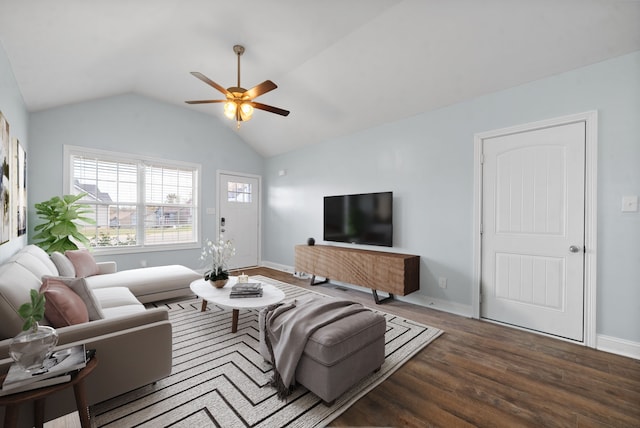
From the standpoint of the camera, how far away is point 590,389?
1863 millimetres

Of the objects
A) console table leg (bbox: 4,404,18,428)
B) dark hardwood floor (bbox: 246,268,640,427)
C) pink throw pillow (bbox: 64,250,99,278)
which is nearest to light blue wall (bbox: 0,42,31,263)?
pink throw pillow (bbox: 64,250,99,278)

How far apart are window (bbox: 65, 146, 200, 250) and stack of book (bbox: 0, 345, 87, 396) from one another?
3.44m

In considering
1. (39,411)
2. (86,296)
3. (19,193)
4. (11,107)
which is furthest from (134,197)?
(39,411)

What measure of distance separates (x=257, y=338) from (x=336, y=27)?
3175 millimetres

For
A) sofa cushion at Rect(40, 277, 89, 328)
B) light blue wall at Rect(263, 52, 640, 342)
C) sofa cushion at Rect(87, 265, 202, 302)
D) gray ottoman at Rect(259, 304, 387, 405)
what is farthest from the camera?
sofa cushion at Rect(87, 265, 202, 302)

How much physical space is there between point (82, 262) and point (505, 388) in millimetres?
4342

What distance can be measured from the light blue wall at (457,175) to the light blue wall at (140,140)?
4.13 ft

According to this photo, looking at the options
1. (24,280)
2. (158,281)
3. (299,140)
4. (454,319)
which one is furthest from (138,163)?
(454,319)

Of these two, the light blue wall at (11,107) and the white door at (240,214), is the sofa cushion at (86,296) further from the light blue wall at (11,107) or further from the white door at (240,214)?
the white door at (240,214)

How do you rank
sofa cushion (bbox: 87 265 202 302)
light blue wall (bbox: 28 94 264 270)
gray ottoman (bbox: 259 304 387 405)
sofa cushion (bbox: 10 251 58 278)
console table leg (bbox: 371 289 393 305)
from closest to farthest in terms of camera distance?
1. gray ottoman (bbox: 259 304 387 405)
2. sofa cushion (bbox: 10 251 58 278)
3. sofa cushion (bbox: 87 265 202 302)
4. console table leg (bbox: 371 289 393 305)
5. light blue wall (bbox: 28 94 264 270)

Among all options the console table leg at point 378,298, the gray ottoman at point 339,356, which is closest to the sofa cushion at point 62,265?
the gray ottoman at point 339,356

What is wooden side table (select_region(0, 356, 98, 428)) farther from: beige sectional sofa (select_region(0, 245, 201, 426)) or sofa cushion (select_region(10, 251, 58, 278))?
sofa cushion (select_region(10, 251, 58, 278))

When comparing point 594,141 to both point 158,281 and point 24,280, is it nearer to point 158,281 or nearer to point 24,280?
point 24,280

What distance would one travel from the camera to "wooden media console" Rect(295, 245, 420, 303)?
3332 millimetres
